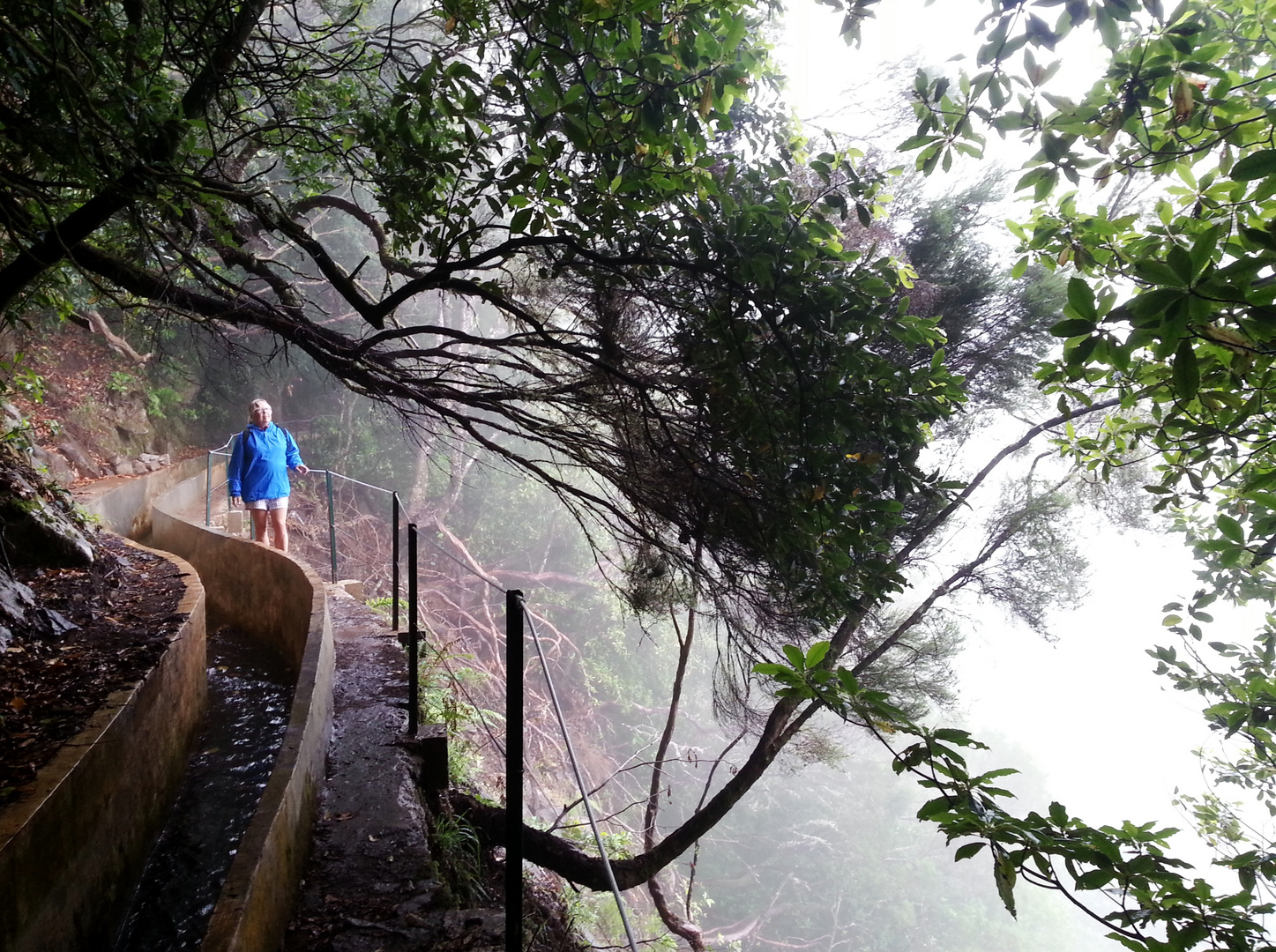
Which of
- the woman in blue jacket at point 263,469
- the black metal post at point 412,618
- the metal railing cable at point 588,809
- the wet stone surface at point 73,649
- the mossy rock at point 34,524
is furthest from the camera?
the woman in blue jacket at point 263,469

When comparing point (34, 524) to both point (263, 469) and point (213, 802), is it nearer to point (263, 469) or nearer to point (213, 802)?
point (213, 802)

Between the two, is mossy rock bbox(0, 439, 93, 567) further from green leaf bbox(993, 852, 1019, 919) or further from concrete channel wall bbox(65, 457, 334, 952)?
green leaf bbox(993, 852, 1019, 919)

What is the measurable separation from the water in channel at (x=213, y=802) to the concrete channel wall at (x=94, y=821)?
79 mm

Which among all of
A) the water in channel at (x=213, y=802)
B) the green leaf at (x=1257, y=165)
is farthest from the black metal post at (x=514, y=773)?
the green leaf at (x=1257, y=165)

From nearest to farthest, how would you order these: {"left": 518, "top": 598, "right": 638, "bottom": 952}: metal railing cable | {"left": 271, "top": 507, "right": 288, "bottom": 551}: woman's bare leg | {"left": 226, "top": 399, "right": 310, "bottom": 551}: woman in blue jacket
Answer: {"left": 518, "top": 598, "right": 638, "bottom": 952}: metal railing cable, {"left": 226, "top": 399, "right": 310, "bottom": 551}: woman in blue jacket, {"left": 271, "top": 507, "right": 288, "bottom": 551}: woman's bare leg

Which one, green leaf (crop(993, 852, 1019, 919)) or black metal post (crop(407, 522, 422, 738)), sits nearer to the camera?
green leaf (crop(993, 852, 1019, 919))

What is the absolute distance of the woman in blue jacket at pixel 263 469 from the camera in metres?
6.66

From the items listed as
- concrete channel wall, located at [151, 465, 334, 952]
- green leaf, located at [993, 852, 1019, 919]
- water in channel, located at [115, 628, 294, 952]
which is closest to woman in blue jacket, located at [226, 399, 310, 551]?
concrete channel wall, located at [151, 465, 334, 952]

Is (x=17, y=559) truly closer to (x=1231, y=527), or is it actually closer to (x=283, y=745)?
(x=283, y=745)

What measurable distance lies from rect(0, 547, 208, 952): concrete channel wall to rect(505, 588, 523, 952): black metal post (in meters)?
1.38

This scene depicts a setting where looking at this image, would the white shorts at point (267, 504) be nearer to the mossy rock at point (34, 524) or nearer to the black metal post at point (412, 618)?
the mossy rock at point (34, 524)

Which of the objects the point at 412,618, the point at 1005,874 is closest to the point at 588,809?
the point at 1005,874

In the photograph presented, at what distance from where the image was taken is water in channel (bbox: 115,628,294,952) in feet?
9.17

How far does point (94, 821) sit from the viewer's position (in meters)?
2.62
